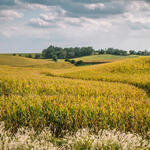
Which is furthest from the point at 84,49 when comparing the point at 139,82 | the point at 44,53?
the point at 139,82

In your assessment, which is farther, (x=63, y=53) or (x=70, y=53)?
(x=70, y=53)

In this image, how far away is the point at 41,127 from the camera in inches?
305

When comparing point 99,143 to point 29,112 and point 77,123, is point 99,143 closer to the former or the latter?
point 77,123

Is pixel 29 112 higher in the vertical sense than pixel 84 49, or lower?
lower

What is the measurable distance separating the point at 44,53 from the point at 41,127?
113 meters

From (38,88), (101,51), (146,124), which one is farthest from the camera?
(101,51)

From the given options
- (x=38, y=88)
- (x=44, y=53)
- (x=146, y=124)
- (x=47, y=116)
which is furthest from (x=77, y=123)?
(x=44, y=53)

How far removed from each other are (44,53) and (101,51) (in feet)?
126

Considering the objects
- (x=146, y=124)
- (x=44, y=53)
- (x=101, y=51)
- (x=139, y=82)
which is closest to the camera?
(x=146, y=124)

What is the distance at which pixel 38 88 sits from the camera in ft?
49.6

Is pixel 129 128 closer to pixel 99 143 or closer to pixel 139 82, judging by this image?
pixel 99 143

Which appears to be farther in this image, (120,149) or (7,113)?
(7,113)

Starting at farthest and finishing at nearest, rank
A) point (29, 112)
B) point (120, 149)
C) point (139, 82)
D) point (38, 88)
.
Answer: point (139, 82) → point (38, 88) → point (29, 112) → point (120, 149)

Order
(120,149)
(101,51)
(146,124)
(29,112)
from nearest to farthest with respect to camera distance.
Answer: (120,149), (146,124), (29,112), (101,51)
